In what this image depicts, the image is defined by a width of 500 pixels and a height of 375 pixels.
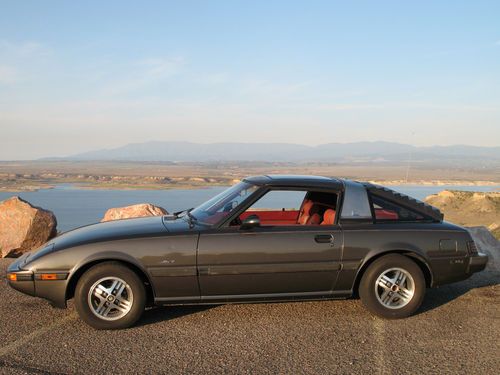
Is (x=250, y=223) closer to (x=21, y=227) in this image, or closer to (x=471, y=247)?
(x=471, y=247)

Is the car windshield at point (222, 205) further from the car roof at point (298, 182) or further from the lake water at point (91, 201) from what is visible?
the lake water at point (91, 201)

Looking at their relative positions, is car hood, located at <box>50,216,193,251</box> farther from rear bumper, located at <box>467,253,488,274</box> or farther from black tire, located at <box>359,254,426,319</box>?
rear bumper, located at <box>467,253,488,274</box>

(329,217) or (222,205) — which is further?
(222,205)

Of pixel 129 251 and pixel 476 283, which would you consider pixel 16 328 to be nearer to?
pixel 129 251

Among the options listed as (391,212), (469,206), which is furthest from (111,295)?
(469,206)

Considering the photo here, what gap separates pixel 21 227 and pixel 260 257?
19.1 feet

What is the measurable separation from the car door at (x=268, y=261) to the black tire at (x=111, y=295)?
0.61 meters

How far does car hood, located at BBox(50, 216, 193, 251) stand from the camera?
446 centimetres

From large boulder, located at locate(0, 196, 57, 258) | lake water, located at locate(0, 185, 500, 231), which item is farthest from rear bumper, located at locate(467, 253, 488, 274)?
lake water, located at locate(0, 185, 500, 231)

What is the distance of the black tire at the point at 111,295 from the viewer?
14.0 feet

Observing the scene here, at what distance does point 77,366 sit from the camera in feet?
11.6

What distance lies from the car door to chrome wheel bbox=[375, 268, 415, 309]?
0.54 metres

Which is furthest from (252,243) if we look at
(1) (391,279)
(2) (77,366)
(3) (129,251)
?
(2) (77,366)

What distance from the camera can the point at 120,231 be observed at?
4.66 m
